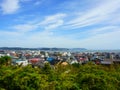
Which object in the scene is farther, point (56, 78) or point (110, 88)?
point (56, 78)

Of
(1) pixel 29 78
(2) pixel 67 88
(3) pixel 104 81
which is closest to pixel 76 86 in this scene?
(2) pixel 67 88

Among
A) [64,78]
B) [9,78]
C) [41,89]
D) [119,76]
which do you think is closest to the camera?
[41,89]

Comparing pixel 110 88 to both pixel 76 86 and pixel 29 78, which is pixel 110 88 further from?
pixel 29 78

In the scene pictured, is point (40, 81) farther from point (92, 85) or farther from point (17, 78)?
point (92, 85)

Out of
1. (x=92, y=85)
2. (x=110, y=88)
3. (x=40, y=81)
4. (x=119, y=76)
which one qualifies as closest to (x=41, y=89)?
(x=40, y=81)

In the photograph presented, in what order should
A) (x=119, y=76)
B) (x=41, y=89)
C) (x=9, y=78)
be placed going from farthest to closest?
1. (x=119, y=76)
2. (x=9, y=78)
3. (x=41, y=89)

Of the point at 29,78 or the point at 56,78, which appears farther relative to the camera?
the point at 56,78

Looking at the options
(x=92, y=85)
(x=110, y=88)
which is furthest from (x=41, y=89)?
(x=110, y=88)

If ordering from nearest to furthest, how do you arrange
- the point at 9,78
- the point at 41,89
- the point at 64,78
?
the point at 41,89
the point at 9,78
the point at 64,78

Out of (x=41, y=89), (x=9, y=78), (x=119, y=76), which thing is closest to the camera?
(x=41, y=89)
